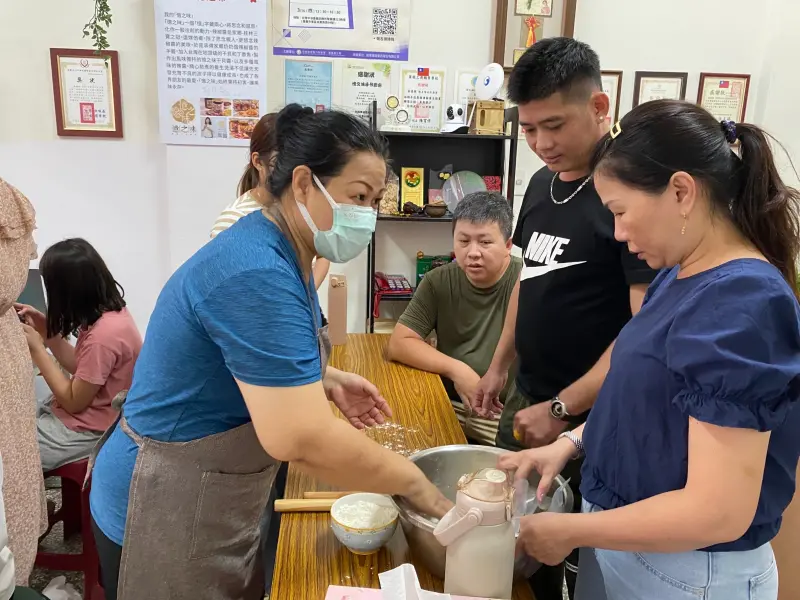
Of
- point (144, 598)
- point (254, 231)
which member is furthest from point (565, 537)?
point (144, 598)

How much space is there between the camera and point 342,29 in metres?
3.09

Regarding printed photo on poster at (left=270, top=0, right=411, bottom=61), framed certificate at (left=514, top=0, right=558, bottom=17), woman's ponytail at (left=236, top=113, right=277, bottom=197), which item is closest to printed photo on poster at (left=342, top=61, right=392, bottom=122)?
printed photo on poster at (left=270, top=0, right=411, bottom=61)

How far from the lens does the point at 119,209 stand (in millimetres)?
3193

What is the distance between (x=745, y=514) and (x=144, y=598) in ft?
3.46

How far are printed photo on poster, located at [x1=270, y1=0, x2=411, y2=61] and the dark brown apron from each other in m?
2.39

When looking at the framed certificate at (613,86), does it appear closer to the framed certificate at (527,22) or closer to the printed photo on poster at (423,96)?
the framed certificate at (527,22)

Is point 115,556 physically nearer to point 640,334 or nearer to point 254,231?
point 254,231

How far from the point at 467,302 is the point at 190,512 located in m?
1.40

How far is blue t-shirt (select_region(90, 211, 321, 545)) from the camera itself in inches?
35.2

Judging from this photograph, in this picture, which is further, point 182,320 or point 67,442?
point 67,442

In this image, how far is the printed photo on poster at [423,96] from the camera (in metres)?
3.19

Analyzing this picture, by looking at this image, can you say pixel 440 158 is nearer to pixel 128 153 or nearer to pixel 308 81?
pixel 308 81

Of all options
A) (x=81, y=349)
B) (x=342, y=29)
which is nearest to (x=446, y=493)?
(x=81, y=349)

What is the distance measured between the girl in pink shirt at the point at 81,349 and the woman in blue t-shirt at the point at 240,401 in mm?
961
